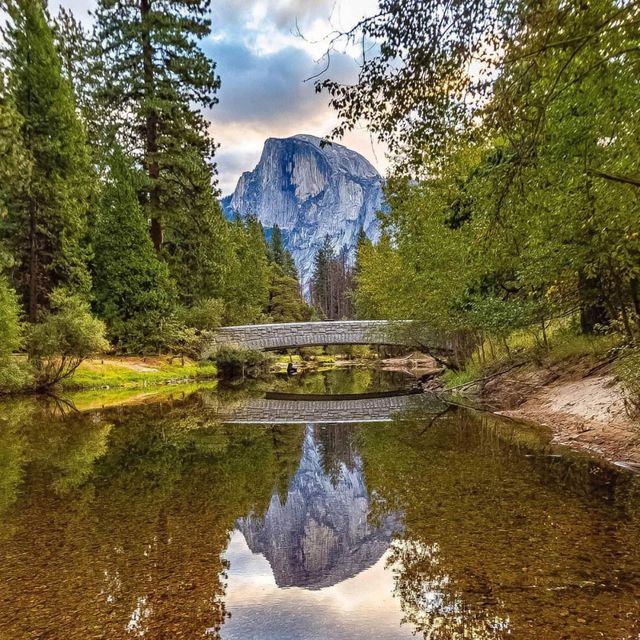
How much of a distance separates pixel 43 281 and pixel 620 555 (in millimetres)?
24794

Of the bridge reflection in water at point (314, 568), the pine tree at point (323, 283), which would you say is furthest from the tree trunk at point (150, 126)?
the pine tree at point (323, 283)

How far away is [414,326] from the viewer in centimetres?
1939

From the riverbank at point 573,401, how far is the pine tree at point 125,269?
15880 millimetres

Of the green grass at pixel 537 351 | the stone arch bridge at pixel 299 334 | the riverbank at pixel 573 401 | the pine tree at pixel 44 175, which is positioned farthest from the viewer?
the stone arch bridge at pixel 299 334

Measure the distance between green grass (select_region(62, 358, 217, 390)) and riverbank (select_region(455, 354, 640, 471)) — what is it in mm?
13922

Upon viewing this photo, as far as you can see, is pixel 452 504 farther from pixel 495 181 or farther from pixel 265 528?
pixel 495 181

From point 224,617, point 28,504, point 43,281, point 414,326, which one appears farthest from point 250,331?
point 224,617

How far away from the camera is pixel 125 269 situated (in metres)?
24.7

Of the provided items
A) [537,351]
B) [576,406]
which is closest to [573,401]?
[576,406]

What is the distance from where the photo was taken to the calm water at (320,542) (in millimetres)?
3359

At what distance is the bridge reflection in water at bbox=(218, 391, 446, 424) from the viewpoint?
44.0 feet

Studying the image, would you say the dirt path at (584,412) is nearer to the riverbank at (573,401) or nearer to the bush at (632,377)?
the riverbank at (573,401)

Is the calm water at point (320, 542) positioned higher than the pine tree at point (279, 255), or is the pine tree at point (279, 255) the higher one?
the pine tree at point (279, 255)

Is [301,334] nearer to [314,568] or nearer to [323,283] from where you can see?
[314,568]
